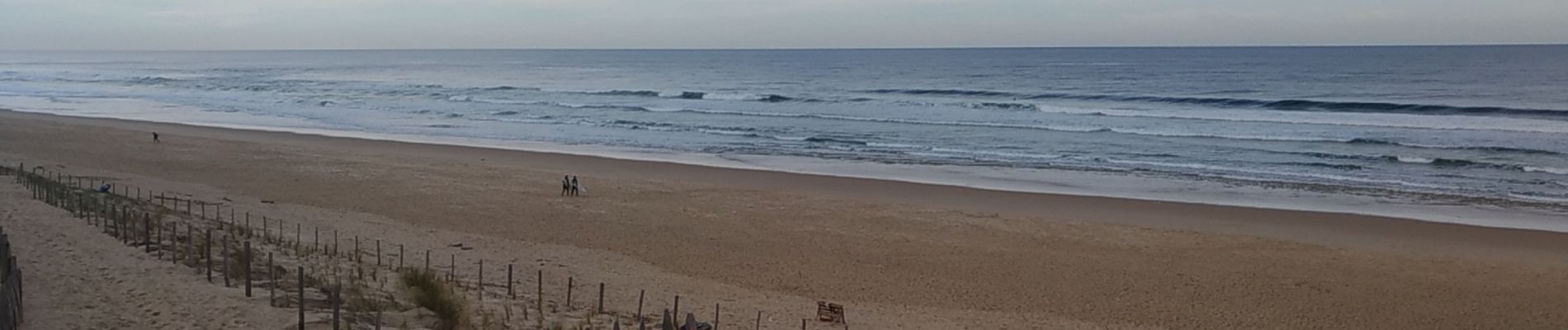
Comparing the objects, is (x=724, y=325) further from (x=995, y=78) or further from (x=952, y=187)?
(x=995, y=78)

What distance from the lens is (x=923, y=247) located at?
15805mm

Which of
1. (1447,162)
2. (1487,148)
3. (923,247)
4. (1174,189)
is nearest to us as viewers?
(923,247)

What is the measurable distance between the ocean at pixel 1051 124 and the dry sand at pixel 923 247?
2756mm

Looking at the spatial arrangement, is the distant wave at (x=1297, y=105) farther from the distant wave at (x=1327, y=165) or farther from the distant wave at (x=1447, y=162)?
the distant wave at (x=1327, y=165)

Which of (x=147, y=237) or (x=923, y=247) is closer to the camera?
(x=147, y=237)

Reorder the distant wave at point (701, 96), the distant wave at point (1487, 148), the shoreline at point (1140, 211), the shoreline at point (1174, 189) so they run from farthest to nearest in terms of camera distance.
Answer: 1. the distant wave at point (701, 96)
2. the distant wave at point (1487, 148)
3. the shoreline at point (1174, 189)
4. the shoreline at point (1140, 211)

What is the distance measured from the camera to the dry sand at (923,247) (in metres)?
12.3

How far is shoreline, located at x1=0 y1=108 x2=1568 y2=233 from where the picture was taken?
19031 millimetres

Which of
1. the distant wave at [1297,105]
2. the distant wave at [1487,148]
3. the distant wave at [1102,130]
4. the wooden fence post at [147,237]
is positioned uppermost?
the distant wave at [1297,105]

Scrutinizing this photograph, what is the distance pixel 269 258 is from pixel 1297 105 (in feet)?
144

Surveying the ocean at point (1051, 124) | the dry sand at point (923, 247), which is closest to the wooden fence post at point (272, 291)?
the dry sand at point (923, 247)

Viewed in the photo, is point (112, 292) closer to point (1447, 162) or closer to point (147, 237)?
point (147, 237)

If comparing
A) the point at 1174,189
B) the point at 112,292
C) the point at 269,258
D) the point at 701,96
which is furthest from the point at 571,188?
the point at 701,96

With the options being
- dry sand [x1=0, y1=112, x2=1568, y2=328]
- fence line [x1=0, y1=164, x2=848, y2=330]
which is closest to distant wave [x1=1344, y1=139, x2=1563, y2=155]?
dry sand [x1=0, y1=112, x2=1568, y2=328]
